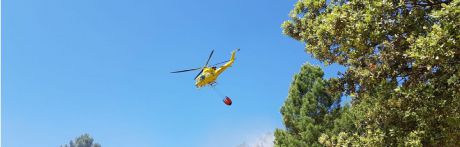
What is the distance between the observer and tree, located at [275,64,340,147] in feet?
110

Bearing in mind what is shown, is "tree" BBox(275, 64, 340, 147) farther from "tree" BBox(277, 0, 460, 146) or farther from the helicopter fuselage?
"tree" BBox(277, 0, 460, 146)

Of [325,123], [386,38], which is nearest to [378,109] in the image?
[386,38]

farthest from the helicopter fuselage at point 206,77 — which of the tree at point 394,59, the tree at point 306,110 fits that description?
the tree at point 394,59

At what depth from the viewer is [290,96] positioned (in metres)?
36.2

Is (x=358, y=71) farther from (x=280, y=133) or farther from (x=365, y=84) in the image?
(x=280, y=133)

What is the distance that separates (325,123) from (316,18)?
19.9 m

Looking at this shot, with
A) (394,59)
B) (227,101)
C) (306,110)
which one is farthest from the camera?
(306,110)

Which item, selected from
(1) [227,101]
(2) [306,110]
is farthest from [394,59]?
(2) [306,110]

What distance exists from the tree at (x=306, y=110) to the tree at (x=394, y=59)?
51.2ft

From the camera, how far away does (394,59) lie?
46.5 ft

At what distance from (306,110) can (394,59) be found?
20751mm

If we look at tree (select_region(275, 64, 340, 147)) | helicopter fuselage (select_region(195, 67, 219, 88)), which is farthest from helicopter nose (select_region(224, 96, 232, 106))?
tree (select_region(275, 64, 340, 147))

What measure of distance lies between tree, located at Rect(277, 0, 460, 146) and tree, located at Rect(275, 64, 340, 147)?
51.2ft

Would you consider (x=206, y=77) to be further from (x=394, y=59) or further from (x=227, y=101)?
(x=394, y=59)
